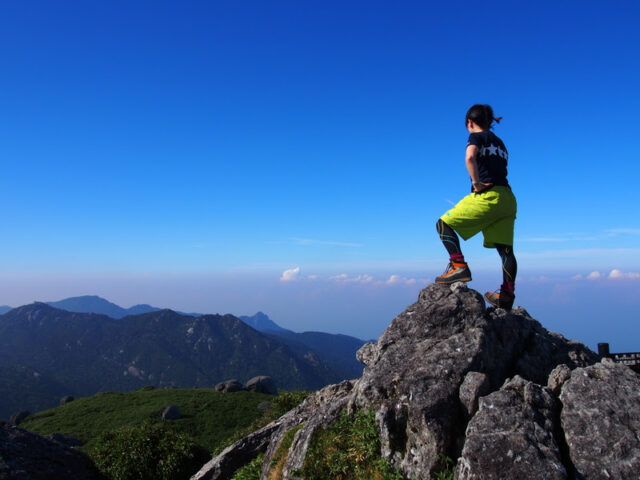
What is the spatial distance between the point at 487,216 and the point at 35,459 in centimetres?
1907

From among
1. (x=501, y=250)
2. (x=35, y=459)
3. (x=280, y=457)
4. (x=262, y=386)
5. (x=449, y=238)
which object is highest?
(x=449, y=238)

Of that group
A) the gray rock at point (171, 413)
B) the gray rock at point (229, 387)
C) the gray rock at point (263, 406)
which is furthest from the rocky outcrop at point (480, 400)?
the gray rock at point (229, 387)

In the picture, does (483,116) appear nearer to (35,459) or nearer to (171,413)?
(35,459)

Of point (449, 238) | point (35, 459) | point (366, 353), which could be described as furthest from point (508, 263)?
point (35, 459)

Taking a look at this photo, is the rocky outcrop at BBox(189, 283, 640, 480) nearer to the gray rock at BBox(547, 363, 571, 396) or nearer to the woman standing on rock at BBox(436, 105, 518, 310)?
the gray rock at BBox(547, 363, 571, 396)

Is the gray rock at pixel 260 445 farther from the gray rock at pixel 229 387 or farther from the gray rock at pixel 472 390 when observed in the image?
the gray rock at pixel 229 387

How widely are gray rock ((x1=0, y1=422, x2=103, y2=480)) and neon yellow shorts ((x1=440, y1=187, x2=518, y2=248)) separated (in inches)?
692

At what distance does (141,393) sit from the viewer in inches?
3066

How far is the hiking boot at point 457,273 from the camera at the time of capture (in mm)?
11695

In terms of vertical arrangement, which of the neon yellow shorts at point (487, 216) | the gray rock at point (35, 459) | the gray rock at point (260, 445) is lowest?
the gray rock at point (35, 459)

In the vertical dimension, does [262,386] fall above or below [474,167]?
below

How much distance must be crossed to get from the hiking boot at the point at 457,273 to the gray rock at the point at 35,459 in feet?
54.5

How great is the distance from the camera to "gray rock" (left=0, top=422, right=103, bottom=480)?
15617mm

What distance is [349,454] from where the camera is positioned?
8.98 meters
